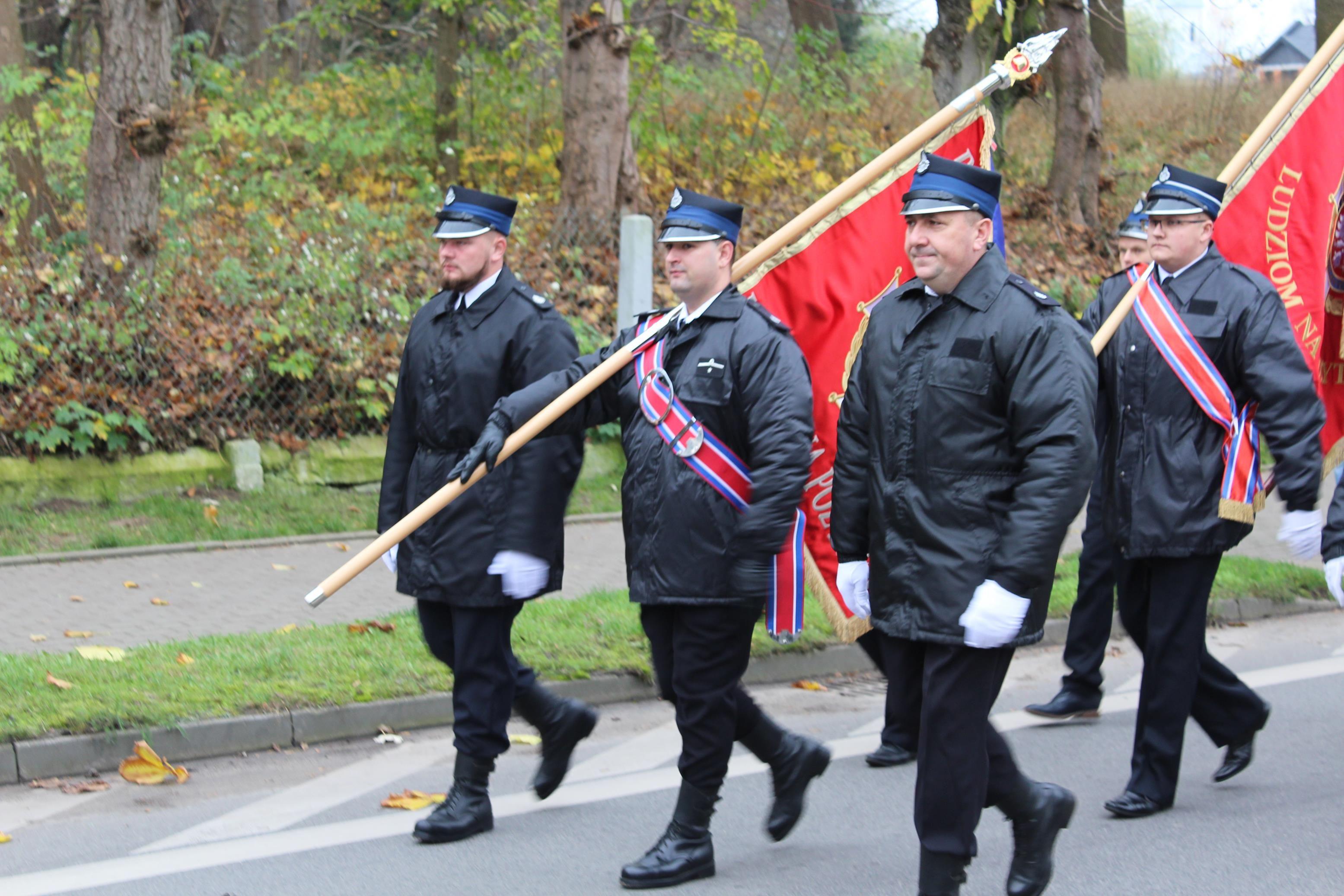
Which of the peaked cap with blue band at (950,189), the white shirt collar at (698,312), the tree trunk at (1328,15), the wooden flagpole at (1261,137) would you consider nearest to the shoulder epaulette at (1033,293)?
the peaked cap with blue band at (950,189)

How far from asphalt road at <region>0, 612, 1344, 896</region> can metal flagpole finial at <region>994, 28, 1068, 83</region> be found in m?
2.40

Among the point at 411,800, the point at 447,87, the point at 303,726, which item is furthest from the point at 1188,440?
the point at 447,87

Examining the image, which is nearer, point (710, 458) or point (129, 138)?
point (710, 458)

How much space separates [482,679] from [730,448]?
1137mm

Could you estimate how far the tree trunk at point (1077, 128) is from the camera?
55.9 ft

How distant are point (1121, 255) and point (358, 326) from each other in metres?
6.40

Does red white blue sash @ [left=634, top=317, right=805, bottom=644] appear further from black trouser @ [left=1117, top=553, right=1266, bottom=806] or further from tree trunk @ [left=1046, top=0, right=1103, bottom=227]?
tree trunk @ [left=1046, top=0, right=1103, bottom=227]

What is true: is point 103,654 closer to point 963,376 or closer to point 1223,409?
point 963,376

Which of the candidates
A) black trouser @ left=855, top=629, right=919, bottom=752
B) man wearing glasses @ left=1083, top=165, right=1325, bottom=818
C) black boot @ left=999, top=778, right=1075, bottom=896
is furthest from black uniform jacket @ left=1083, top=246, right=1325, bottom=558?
black boot @ left=999, top=778, right=1075, bottom=896

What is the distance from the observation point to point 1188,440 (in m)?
4.96

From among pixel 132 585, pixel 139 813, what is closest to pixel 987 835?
pixel 139 813

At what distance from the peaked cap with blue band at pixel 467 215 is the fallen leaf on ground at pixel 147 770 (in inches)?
85.9

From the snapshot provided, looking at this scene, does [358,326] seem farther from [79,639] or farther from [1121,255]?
[1121,255]

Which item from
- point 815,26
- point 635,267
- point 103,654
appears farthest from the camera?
point 815,26
